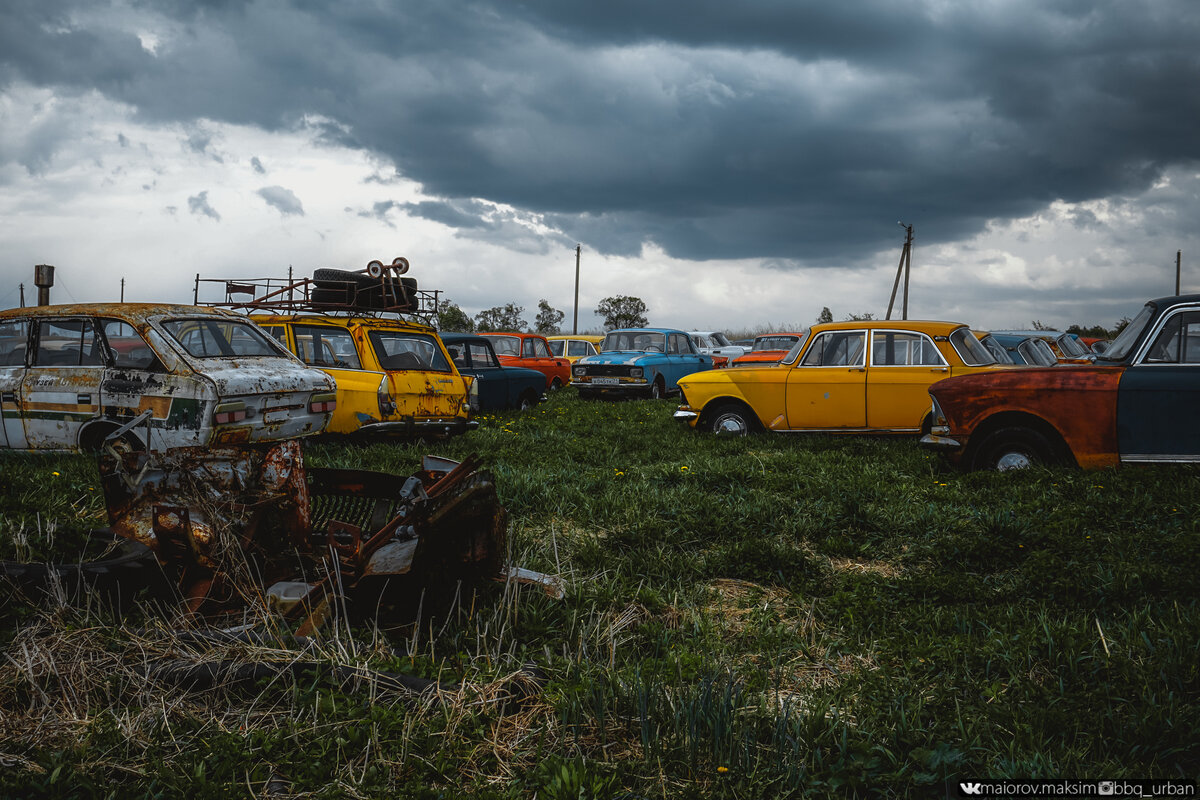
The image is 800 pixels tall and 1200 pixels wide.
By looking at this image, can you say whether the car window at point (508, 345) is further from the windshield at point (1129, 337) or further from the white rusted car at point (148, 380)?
the windshield at point (1129, 337)

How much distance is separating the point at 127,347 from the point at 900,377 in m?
7.50

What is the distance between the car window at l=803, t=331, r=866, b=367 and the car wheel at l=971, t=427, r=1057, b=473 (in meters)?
2.11

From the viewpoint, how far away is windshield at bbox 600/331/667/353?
17703 millimetres

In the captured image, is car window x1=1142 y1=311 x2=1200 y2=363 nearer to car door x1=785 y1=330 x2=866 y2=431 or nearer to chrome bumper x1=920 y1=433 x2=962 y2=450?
chrome bumper x1=920 y1=433 x2=962 y2=450

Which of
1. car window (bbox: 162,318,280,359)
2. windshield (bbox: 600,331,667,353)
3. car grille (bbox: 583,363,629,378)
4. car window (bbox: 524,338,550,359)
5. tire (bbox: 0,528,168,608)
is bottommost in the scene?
tire (bbox: 0,528,168,608)

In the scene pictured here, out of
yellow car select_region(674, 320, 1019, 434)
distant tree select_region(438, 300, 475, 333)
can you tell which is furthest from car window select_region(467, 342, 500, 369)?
distant tree select_region(438, 300, 475, 333)

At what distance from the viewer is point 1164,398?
6211 millimetres

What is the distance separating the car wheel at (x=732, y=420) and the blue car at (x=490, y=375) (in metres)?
3.79

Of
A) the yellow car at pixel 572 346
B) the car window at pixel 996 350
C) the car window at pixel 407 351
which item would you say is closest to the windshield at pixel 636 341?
the yellow car at pixel 572 346

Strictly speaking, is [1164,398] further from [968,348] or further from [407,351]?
[407,351]

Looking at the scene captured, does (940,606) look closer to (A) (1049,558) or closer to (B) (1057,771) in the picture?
(A) (1049,558)

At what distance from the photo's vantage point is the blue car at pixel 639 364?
52.3ft

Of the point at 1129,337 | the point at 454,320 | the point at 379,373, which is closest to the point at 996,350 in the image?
the point at 1129,337

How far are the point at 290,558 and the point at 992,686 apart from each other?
124 inches
